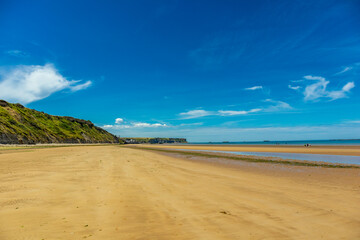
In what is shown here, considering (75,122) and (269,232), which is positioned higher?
(75,122)

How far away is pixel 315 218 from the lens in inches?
255

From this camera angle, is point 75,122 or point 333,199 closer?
point 333,199

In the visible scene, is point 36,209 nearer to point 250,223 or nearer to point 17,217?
point 17,217

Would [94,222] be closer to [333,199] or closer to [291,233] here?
[291,233]

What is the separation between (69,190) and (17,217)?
337 centimetres

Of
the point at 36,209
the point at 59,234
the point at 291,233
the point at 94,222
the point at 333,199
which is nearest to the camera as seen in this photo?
the point at 59,234

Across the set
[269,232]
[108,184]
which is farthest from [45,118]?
[269,232]

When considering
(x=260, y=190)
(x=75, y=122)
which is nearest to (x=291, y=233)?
(x=260, y=190)

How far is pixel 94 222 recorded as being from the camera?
5.71 meters

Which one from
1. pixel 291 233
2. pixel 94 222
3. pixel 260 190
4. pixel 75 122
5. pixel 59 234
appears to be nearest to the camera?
pixel 59 234

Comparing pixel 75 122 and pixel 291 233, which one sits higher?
pixel 75 122

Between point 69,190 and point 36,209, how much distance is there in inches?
105

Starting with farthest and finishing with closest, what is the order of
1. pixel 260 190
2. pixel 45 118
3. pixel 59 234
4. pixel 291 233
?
pixel 45 118 → pixel 260 190 → pixel 291 233 → pixel 59 234

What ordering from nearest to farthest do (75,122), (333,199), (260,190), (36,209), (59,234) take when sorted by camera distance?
(59,234)
(36,209)
(333,199)
(260,190)
(75,122)
